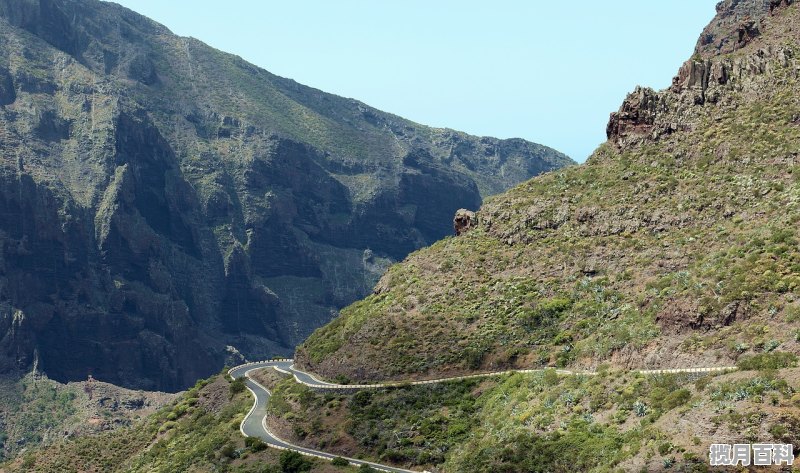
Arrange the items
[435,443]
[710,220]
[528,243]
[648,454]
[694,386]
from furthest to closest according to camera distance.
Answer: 1. [528,243]
2. [710,220]
3. [435,443]
4. [694,386]
5. [648,454]

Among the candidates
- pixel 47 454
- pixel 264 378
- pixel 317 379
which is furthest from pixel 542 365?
pixel 47 454

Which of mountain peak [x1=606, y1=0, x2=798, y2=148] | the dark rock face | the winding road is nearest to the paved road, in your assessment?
the winding road

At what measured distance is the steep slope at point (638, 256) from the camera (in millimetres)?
88062

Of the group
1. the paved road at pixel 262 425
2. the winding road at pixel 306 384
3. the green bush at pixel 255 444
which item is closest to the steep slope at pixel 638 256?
the winding road at pixel 306 384

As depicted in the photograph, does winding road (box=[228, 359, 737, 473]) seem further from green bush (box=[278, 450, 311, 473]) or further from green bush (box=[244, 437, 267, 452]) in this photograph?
green bush (box=[278, 450, 311, 473])

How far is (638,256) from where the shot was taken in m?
107

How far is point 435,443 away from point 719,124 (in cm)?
4862

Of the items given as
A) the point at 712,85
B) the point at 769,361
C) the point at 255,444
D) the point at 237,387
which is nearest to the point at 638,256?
the point at 712,85

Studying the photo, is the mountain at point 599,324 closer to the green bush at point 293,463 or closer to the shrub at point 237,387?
the green bush at point 293,463

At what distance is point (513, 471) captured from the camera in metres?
77.1

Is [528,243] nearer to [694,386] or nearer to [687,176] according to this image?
[687,176]

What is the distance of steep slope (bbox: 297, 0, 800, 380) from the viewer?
88062 mm

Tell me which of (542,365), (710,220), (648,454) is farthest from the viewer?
(710,220)

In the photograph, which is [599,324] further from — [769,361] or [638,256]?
[769,361]
